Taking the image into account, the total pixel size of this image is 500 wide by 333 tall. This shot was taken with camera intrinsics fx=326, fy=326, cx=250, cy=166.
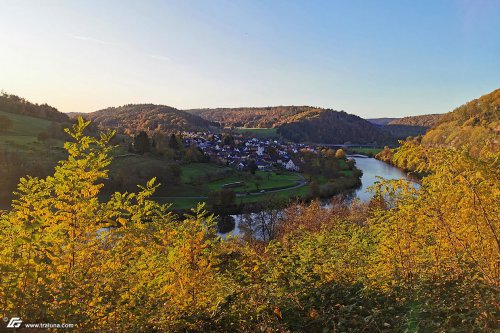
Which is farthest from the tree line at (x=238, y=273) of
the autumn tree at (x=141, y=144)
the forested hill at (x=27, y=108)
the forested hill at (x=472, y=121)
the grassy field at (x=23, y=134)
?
the forested hill at (x=27, y=108)

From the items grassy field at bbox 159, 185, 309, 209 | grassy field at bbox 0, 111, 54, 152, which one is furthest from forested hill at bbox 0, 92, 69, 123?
grassy field at bbox 159, 185, 309, 209

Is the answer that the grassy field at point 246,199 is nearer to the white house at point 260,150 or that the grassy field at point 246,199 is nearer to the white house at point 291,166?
the white house at point 291,166

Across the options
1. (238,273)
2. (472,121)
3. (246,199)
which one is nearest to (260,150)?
(246,199)

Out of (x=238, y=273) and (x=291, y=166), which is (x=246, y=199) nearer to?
(x=291, y=166)

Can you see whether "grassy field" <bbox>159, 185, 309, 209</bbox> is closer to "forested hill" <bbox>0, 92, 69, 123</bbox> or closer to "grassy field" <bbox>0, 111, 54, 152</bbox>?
"grassy field" <bbox>0, 111, 54, 152</bbox>

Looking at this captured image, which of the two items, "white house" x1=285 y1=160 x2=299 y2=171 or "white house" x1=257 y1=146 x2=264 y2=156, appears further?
"white house" x1=257 y1=146 x2=264 y2=156

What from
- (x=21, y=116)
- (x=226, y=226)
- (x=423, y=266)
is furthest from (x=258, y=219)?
(x=21, y=116)
